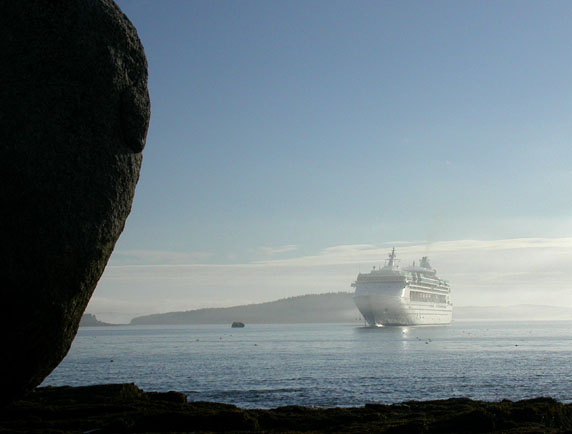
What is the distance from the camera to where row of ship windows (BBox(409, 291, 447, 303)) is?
133 meters

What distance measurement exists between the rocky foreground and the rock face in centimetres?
470

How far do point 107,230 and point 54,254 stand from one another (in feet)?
2.71

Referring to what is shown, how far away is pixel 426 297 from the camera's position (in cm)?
14100

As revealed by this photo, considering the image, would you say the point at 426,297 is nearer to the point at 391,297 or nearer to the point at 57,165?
the point at 391,297

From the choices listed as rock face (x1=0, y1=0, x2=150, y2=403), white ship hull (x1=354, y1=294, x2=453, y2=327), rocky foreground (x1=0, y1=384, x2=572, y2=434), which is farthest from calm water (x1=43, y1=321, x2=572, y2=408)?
A: white ship hull (x1=354, y1=294, x2=453, y2=327)

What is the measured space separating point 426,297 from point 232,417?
13008cm

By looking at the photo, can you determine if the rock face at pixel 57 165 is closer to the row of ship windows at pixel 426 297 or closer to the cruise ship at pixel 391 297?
the cruise ship at pixel 391 297

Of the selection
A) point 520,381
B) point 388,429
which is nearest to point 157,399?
point 388,429

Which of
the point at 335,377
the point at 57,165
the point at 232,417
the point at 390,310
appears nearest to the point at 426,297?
the point at 390,310

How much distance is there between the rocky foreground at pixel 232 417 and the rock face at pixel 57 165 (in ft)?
15.4

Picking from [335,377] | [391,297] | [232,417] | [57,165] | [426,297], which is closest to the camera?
[57,165]

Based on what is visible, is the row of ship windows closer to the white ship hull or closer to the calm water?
the white ship hull

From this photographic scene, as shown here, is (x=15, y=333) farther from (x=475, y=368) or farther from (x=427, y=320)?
Result: (x=427, y=320)

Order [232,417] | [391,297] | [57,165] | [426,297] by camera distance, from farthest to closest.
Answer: [426,297], [391,297], [232,417], [57,165]
